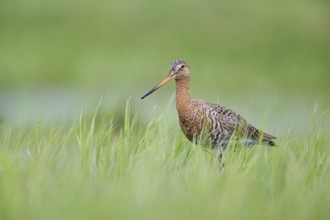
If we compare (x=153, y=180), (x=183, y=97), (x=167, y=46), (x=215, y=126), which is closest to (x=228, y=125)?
(x=215, y=126)

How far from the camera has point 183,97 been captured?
6.62m

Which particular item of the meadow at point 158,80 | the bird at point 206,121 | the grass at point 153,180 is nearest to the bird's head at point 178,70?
the bird at point 206,121

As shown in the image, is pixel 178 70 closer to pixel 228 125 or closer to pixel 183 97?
pixel 183 97

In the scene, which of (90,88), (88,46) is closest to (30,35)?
(88,46)

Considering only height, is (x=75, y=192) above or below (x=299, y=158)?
below

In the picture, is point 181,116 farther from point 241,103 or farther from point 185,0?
point 185,0

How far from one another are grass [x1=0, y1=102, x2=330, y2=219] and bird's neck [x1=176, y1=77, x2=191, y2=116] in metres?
0.66

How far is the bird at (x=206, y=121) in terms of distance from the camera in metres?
6.33

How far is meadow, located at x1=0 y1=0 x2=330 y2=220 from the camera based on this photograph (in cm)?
502

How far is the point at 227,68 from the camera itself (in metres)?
16.2

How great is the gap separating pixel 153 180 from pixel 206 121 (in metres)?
1.86

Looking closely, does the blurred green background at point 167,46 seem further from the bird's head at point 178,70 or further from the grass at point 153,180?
the grass at point 153,180

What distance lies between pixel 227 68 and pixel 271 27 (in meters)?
1.58

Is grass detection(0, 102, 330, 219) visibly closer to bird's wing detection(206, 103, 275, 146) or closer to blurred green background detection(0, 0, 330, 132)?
bird's wing detection(206, 103, 275, 146)
